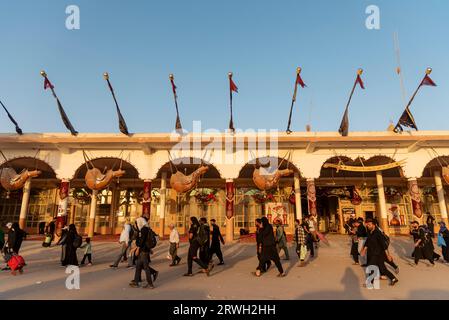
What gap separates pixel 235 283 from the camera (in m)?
6.27

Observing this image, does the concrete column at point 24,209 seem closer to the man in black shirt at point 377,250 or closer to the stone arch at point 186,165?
the stone arch at point 186,165

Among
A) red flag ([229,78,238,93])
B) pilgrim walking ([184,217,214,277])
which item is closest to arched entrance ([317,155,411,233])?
red flag ([229,78,238,93])

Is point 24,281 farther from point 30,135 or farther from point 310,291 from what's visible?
point 30,135

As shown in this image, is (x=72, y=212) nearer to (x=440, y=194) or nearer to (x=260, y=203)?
(x=260, y=203)

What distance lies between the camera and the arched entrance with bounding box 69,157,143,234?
61.0 ft

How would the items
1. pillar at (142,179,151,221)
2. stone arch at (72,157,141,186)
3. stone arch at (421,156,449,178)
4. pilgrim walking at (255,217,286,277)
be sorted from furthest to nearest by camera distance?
stone arch at (72,157,141,186)
stone arch at (421,156,449,178)
pillar at (142,179,151,221)
pilgrim walking at (255,217,286,277)

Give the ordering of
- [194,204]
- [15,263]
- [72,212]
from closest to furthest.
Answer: [15,263] → [194,204] → [72,212]

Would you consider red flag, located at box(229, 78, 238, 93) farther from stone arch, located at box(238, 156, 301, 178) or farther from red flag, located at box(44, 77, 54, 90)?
red flag, located at box(44, 77, 54, 90)

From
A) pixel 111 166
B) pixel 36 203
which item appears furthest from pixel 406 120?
pixel 36 203

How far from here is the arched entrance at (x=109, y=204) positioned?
18.6m

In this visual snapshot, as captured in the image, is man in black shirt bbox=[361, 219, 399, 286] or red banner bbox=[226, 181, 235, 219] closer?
man in black shirt bbox=[361, 219, 399, 286]

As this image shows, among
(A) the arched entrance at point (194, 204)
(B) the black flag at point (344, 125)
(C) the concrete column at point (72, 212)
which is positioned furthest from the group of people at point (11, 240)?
(B) the black flag at point (344, 125)

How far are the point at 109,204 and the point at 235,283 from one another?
49.2ft

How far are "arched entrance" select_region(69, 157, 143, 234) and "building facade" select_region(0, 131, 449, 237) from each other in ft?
0.22
